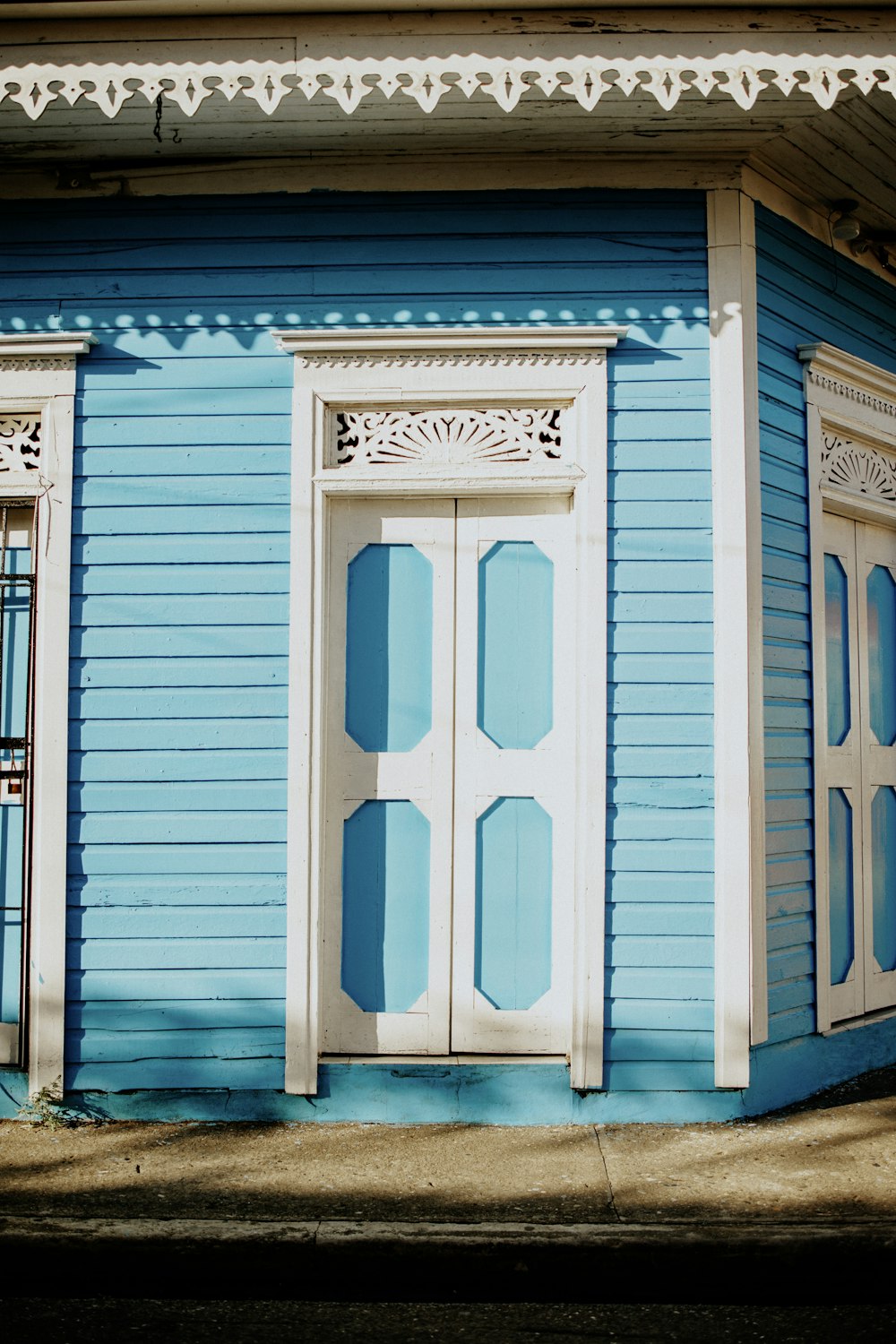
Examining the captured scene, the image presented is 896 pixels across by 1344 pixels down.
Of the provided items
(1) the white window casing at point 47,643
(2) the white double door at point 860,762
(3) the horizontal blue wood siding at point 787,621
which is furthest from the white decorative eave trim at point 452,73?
(2) the white double door at point 860,762

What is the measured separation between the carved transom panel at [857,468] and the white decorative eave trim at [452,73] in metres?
1.64

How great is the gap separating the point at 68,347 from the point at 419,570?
1.78 metres

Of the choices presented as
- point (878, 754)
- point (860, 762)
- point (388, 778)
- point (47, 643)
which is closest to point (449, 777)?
point (388, 778)

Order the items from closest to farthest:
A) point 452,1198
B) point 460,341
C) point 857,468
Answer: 1. point 452,1198
2. point 460,341
3. point 857,468

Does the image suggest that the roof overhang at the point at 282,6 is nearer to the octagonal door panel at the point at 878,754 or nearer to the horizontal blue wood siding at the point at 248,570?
the horizontal blue wood siding at the point at 248,570

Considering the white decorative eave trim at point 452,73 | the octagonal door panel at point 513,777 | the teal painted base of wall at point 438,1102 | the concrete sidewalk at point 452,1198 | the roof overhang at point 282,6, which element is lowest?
the concrete sidewalk at point 452,1198

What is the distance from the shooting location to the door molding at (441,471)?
502 cm

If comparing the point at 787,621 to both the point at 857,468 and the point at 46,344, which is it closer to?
the point at 857,468

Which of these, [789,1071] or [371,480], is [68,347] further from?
[789,1071]

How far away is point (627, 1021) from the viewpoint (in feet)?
16.3

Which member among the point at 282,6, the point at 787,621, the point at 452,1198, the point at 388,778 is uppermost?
the point at 282,6

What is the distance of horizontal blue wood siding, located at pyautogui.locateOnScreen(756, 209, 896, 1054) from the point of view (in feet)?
17.1

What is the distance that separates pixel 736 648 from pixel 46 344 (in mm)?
3207

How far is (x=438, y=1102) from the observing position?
4.97m
